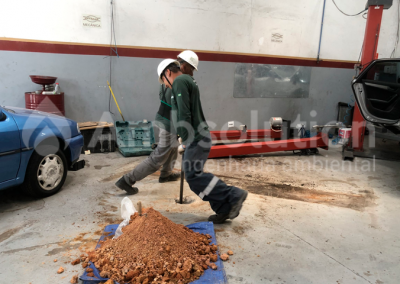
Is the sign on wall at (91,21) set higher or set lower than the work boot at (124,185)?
higher

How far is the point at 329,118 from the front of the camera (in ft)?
27.5

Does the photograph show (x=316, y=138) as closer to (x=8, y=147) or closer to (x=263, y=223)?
(x=263, y=223)

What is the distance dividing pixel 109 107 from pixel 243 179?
3.27 m

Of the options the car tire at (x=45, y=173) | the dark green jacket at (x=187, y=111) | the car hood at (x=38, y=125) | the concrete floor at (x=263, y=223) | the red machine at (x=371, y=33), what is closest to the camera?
the concrete floor at (x=263, y=223)

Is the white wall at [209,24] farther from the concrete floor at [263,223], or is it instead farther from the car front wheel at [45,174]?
the car front wheel at [45,174]

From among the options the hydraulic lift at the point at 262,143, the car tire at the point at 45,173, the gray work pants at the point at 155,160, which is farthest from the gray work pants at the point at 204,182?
the hydraulic lift at the point at 262,143

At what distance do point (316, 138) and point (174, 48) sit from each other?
3488mm

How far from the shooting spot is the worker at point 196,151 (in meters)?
2.81

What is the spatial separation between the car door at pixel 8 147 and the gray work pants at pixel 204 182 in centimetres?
178

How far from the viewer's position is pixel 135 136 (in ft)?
19.6

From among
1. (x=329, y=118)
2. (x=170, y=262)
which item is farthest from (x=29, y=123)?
(x=329, y=118)

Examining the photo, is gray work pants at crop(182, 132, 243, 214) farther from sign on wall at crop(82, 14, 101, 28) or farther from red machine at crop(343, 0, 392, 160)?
sign on wall at crop(82, 14, 101, 28)

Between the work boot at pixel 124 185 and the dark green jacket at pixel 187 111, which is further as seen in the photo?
the work boot at pixel 124 185

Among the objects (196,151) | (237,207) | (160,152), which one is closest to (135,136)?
(160,152)
